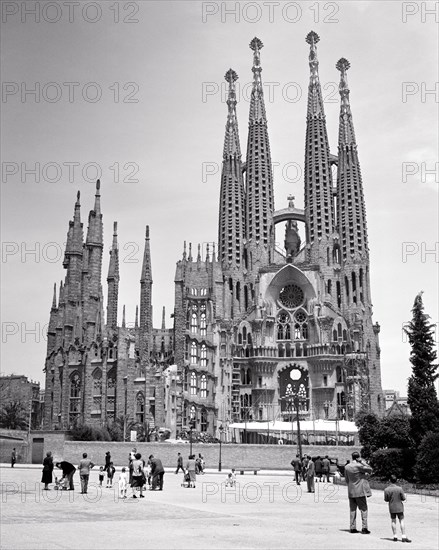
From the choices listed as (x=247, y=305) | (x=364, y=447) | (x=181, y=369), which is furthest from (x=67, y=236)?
(x=364, y=447)

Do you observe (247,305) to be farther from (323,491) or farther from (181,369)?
(323,491)

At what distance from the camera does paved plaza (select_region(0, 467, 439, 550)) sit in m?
12.9

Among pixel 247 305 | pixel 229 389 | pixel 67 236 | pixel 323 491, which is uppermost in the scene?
pixel 67 236

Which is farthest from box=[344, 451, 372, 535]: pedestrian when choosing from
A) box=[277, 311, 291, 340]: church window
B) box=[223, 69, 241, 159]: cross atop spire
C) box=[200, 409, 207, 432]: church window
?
box=[223, 69, 241, 159]: cross atop spire

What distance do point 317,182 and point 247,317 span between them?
772 inches

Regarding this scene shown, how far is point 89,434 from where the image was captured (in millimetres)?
54594

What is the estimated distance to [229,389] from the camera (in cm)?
8100

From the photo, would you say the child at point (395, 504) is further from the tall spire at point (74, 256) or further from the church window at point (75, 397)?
the tall spire at point (74, 256)

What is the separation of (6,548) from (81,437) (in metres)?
43.6

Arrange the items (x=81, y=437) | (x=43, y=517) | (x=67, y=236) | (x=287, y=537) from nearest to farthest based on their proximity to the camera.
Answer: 1. (x=287, y=537)
2. (x=43, y=517)
3. (x=81, y=437)
4. (x=67, y=236)

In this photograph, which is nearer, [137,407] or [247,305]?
[137,407]

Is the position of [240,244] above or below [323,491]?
above

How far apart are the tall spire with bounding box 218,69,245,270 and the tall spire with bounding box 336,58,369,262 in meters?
12.9

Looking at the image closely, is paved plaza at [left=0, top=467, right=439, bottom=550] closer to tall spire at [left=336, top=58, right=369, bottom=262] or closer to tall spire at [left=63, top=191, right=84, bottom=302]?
tall spire at [left=63, top=191, right=84, bottom=302]
